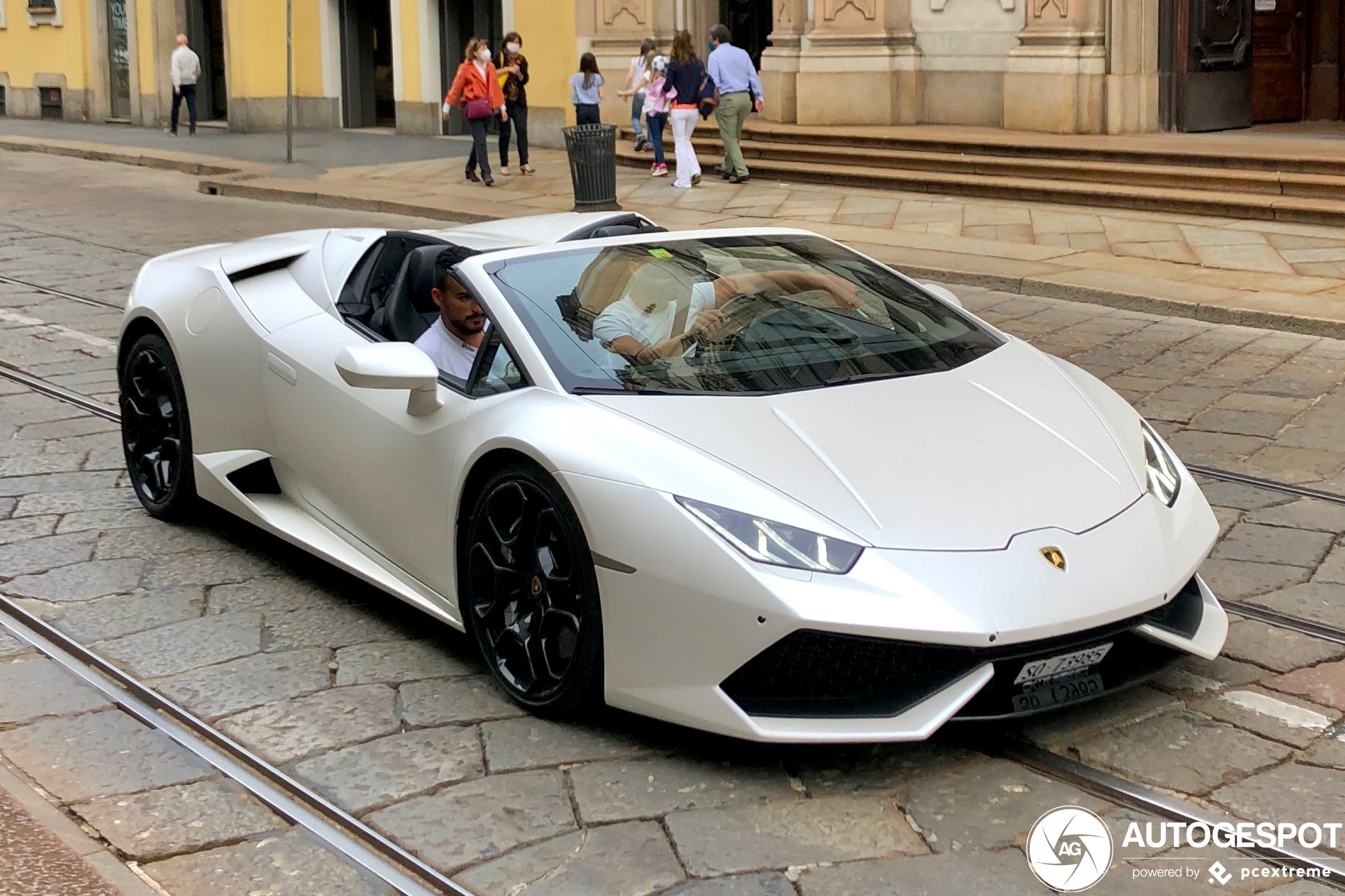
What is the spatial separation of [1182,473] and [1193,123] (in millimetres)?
13585

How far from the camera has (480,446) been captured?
13.9ft

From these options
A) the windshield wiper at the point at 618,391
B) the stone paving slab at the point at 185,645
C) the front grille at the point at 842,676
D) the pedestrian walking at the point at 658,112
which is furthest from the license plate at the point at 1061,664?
the pedestrian walking at the point at 658,112

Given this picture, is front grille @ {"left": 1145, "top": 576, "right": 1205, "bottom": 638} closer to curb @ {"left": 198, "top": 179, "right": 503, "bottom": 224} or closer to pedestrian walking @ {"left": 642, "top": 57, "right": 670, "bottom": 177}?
curb @ {"left": 198, "top": 179, "right": 503, "bottom": 224}

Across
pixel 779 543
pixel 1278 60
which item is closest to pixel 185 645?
pixel 779 543

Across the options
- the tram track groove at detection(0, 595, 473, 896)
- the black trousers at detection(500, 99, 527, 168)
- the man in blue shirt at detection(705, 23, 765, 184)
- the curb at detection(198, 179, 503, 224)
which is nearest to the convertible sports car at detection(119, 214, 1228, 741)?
the tram track groove at detection(0, 595, 473, 896)

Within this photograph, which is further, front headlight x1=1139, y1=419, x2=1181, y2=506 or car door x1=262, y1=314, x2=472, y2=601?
car door x1=262, y1=314, x2=472, y2=601

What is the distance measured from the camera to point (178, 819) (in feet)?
Answer: 12.1

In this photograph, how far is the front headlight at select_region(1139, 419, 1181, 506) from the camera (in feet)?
13.9

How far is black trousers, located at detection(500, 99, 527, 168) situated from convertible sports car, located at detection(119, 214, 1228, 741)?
44.8 feet

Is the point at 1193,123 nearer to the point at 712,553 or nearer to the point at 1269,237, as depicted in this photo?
the point at 1269,237

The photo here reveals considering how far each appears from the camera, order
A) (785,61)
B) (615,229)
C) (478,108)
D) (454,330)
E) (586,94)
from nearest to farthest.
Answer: (454,330) < (615,229) < (478,108) < (785,61) < (586,94)

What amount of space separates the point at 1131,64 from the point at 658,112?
201 inches

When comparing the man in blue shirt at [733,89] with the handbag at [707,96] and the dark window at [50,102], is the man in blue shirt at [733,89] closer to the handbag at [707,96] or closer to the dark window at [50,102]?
the handbag at [707,96]

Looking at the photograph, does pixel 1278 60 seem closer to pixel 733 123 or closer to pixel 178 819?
pixel 733 123
